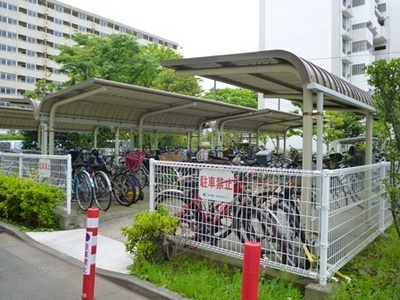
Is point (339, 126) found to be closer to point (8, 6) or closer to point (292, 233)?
point (292, 233)

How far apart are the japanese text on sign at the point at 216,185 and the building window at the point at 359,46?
31366 mm

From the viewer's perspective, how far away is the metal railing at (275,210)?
3.39 m

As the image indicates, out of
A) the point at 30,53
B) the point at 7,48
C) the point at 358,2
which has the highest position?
the point at 358,2

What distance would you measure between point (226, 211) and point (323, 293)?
1.34 m

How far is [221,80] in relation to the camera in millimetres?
5574

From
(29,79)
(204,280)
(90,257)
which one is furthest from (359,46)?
(29,79)

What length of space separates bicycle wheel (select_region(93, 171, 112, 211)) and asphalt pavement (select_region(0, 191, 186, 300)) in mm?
681

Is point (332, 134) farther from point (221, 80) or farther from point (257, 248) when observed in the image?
point (257, 248)

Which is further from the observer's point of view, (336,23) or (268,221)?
(336,23)

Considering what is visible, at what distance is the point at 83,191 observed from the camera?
7027 millimetres

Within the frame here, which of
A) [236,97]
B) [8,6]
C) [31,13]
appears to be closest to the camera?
[236,97]

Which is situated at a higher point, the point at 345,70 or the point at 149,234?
the point at 345,70

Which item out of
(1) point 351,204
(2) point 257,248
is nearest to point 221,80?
(1) point 351,204

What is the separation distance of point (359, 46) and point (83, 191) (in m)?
30.5
